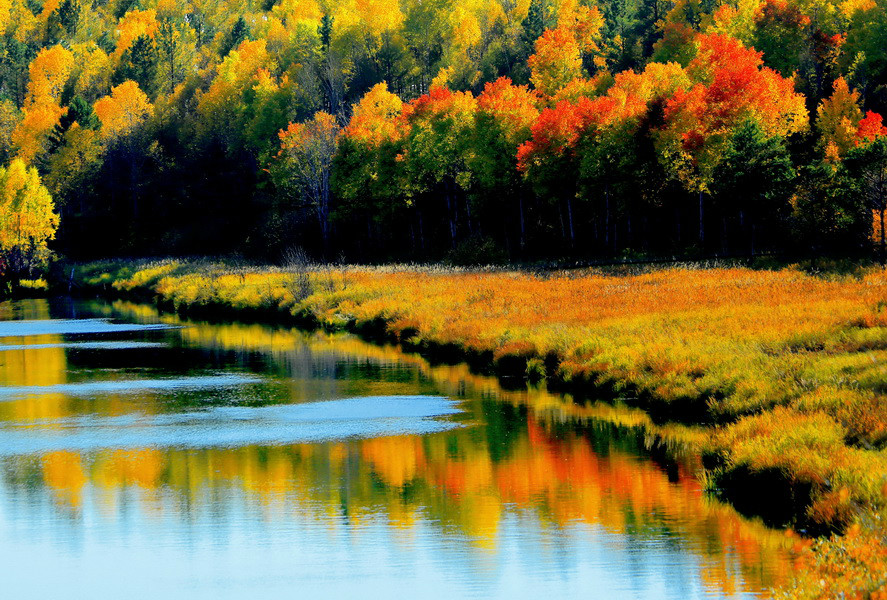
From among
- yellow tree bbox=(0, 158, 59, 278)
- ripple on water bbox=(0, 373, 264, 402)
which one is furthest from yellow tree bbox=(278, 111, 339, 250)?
ripple on water bbox=(0, 373, 264, 402)

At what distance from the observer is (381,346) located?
43.0 m

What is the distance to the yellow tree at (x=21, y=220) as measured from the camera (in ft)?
295

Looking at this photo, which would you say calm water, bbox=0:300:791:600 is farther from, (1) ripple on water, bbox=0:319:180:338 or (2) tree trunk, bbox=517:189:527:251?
(2) tree trunk, bbox=517:189:527:251

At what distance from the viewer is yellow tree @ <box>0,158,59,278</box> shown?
8994 cm

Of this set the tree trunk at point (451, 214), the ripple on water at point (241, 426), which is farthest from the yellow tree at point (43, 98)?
the ripple on water at point (241, 426)

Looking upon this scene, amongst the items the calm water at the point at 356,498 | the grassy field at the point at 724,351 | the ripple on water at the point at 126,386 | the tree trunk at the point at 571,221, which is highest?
the tree trunk at the point at 571,221

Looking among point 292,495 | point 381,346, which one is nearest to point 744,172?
point 381,346

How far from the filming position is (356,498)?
1881cm

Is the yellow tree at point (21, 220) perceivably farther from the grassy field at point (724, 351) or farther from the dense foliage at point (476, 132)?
the grassy field at point (724, 351)

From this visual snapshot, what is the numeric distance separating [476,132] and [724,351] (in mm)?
58025

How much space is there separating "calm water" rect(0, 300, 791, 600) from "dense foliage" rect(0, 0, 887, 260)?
119 ft

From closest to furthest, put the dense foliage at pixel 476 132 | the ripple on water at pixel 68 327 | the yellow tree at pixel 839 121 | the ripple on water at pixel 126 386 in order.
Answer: the ripple on water at pixel 126 386, the ripple on water at pixel 68 327, the dense foliage at pixel 476 132, the yellow tree at pixel 839 121

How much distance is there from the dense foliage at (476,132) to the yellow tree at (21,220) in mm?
19629

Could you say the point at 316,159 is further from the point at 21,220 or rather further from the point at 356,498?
the point at 356,498
